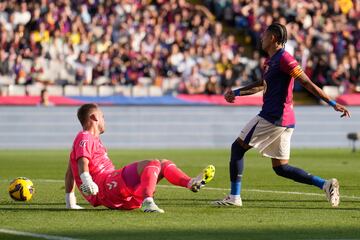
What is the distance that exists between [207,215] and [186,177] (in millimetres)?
543

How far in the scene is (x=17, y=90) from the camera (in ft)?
102

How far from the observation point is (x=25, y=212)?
1160 centimetres

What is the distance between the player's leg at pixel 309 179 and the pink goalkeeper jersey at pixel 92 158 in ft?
6.94

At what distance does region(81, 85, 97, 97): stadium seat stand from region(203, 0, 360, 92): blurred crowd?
616cm

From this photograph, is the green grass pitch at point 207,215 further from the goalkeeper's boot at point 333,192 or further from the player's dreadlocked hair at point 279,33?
the player's dreadlocked hair at point 279,33

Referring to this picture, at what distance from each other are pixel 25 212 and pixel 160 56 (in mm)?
22399

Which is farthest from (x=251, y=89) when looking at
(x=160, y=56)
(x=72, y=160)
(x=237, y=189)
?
(x=160, y=56)

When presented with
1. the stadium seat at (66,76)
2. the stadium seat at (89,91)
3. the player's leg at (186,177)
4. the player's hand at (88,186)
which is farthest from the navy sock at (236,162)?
the stadium seat at (66,76)

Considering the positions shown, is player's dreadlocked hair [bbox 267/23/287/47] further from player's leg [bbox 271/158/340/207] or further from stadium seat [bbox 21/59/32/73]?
stadium seat [bbox 21/59/32/73]

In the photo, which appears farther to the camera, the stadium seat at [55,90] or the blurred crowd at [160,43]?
the blurred crowd at [160,43]

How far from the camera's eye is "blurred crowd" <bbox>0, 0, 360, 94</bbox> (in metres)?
32.0

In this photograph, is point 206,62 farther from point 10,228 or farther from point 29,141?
point 10,228

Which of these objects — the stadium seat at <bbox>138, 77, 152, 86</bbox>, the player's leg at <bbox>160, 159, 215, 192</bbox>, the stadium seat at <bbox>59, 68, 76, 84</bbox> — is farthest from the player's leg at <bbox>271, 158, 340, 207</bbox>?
the stadium seat at <bbox>138, 77, 152, 86</bbox>

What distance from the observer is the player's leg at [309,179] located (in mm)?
12156
